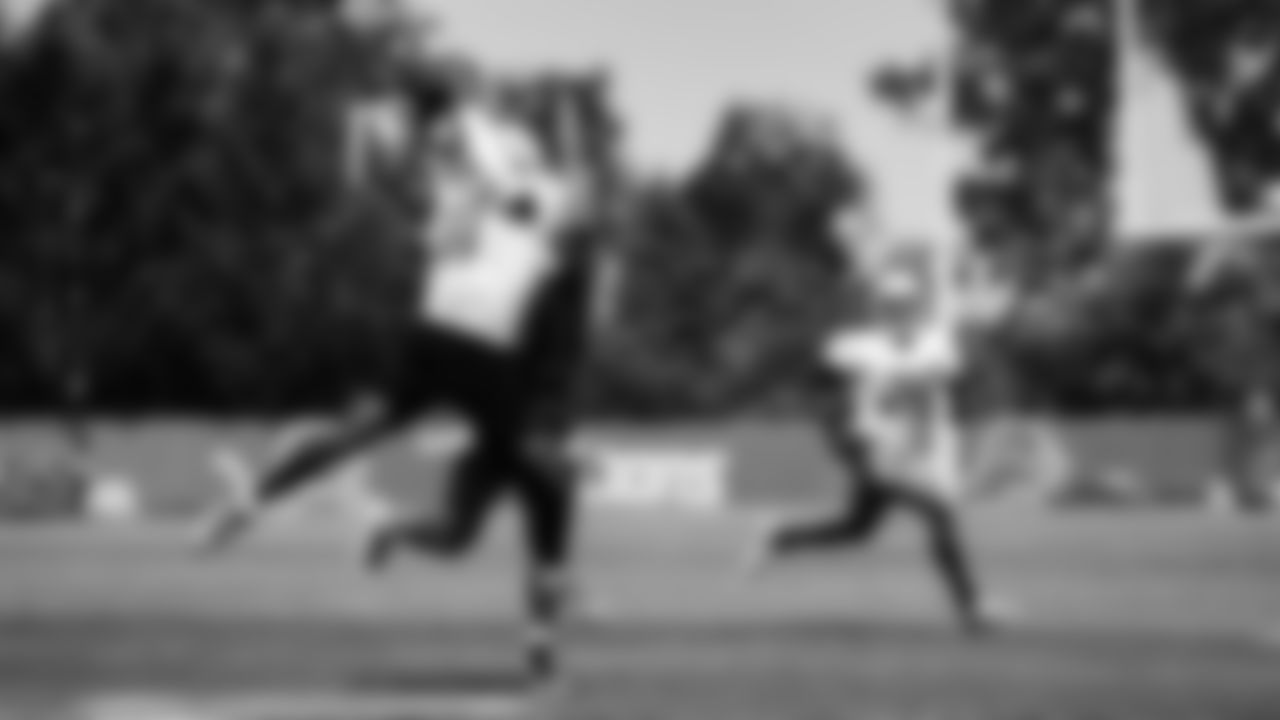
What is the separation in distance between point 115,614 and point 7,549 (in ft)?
30.0

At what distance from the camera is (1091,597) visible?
525 inches

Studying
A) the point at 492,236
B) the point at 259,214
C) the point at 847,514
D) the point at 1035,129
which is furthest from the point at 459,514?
the point at 1035,129

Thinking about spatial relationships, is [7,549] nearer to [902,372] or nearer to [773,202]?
[902,372]

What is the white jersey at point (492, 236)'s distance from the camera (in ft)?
24.8

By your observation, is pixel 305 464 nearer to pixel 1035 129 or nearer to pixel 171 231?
pixel 171 231

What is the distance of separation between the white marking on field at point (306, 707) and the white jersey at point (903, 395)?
14.7 feet

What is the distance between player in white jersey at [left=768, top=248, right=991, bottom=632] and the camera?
1117cm

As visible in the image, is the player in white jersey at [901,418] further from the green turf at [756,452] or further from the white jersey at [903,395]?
the green turf at [756,452]

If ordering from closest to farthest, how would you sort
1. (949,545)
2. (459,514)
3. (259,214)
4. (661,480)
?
(459,514) → (949,545) → (661,480) → (259,214)

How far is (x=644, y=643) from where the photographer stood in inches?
366

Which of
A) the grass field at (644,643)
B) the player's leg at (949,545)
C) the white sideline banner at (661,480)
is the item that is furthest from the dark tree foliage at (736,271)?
the player's leg at (949,545)

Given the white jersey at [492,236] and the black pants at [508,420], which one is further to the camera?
the black pants at [508,420]

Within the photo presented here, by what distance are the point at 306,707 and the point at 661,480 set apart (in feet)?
155

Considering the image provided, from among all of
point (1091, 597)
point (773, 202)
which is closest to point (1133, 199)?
point (1091, 597)
